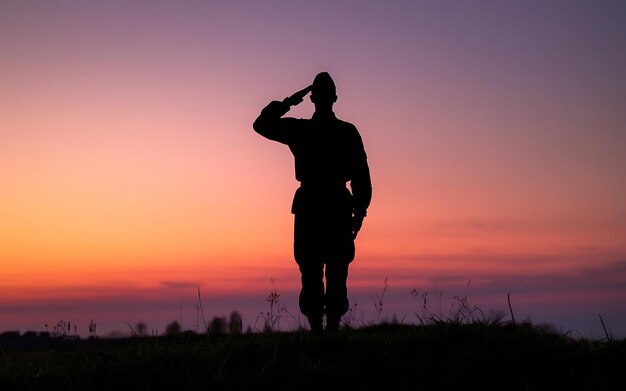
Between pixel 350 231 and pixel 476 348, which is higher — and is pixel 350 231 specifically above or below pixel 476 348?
above

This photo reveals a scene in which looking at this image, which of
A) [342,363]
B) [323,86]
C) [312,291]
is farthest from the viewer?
[323,86]

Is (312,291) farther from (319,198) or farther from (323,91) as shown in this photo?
(323,91)

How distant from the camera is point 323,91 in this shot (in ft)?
31.3

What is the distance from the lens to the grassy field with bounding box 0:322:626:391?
6.53m

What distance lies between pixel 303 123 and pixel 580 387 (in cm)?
475

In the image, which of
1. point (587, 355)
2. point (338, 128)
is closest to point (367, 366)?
point (587, 355)

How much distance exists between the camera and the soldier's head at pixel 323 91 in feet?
31.2

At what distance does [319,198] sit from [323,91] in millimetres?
1353

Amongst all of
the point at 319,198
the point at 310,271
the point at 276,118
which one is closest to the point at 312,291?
the point at 310,271

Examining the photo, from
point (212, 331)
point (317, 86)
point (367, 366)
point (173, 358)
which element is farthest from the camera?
point (317, 86)

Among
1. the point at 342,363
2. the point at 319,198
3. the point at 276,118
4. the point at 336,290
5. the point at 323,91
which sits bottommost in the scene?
the point at 342,363

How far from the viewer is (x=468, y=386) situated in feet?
21.3

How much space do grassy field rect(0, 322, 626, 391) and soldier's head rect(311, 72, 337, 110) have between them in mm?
3021

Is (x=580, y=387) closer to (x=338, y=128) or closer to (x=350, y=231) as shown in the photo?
(x=350, y=231)
